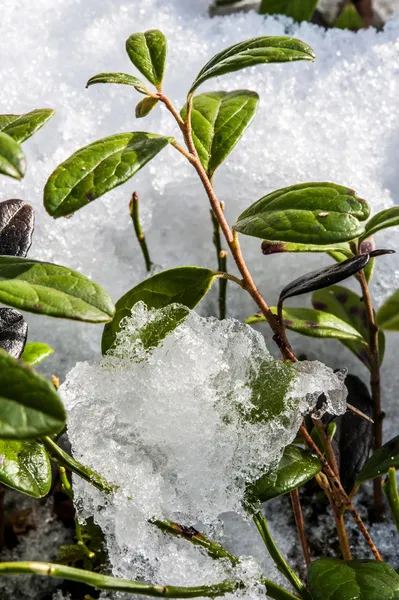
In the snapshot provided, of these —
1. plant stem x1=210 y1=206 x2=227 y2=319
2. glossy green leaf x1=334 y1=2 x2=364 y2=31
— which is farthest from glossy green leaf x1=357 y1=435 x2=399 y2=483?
glossy green leaf x1=334 y1=2 x2=364 y2=31

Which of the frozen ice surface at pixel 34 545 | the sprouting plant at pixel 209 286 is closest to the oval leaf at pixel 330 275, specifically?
the sprouting plant at pixel 209 286

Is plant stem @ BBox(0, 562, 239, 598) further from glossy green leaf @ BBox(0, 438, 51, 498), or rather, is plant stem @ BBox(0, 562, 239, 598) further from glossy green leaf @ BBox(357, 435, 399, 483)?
glossy green leaf @ BBox(357, 435, 399, 483)

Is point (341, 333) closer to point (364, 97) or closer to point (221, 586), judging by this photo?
point (221, 586)

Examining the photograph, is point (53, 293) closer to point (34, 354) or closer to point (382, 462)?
point (34, 354)

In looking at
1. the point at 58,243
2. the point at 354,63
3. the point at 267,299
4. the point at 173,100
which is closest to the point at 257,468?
the point at 267,299

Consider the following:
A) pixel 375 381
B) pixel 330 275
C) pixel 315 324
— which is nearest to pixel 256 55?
pixel 330 275
